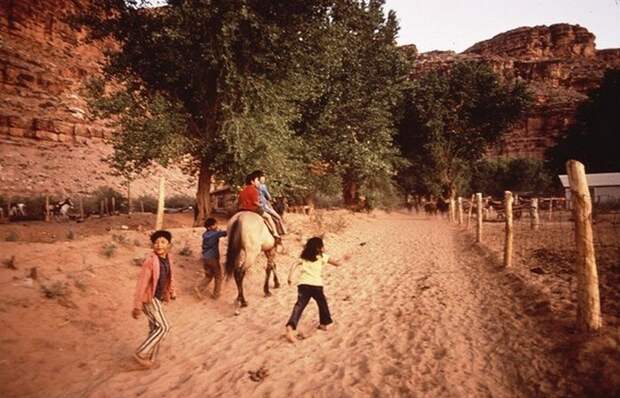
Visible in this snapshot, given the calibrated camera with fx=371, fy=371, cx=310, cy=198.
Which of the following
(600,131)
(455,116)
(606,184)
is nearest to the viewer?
(606,184)

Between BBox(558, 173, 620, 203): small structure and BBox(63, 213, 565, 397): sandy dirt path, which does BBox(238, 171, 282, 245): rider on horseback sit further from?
BBox(558, 173, 620, 203): small structure

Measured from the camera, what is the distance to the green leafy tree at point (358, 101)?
23000 mm

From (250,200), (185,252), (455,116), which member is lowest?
(185,252)

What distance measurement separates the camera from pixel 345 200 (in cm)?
3562

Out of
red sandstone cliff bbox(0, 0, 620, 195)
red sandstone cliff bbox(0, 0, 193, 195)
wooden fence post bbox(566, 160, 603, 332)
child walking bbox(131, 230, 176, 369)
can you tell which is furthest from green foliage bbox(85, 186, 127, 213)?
wooden fence post bbox(566, 160, 603, 332)

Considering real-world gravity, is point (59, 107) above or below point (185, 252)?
above

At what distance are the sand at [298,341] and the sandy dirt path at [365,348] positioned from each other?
0.02m

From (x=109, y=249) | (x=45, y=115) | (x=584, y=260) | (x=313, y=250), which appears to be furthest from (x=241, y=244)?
(x=45, y=115)

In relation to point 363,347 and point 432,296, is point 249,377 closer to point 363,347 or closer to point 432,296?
point 363,347

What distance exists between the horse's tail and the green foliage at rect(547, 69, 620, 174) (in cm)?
4094

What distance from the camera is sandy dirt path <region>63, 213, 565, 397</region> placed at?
177 inches

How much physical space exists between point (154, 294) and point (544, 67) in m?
117

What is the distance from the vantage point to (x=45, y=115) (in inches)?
1941

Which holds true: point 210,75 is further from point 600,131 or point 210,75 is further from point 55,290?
point 600,131
